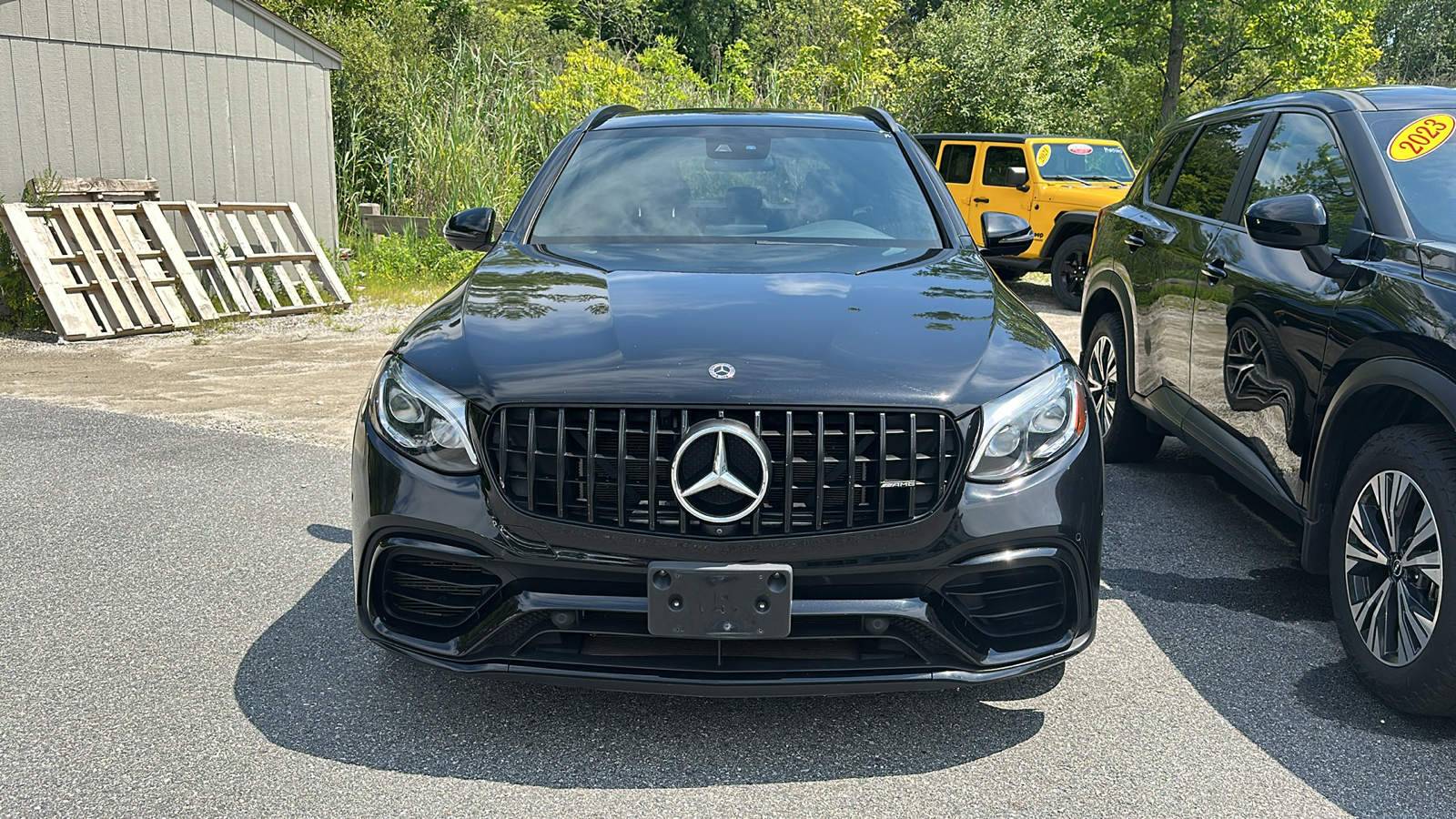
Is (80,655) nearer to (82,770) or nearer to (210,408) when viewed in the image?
(82,770)

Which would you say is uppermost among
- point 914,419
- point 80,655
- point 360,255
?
point 914,419

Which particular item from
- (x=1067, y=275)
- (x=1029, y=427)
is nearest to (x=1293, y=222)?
(x=1029, y=427)

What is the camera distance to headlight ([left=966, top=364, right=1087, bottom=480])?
9.41 ft

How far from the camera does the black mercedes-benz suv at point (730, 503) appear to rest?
9.09 feet

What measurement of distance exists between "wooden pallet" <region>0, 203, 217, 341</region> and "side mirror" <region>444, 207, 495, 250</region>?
255 inches

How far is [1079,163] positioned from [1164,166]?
8.70 m

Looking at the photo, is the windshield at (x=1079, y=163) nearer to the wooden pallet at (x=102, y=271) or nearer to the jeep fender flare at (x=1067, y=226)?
the jeep fender flare at (x=1067, y=226)

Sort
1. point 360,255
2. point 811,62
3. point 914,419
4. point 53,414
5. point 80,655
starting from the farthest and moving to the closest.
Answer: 1. point 811,62
2. point 360,255
3. point 53,414
4. point 80,655
5. point 914,419

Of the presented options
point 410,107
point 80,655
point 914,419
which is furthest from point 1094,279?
point 410,107

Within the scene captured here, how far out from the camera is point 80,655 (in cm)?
361

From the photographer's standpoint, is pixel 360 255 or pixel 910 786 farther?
pixel 360 255

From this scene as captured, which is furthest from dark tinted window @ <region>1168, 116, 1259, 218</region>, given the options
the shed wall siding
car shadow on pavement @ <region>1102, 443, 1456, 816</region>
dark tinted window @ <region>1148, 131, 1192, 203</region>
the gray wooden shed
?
the shed wall siding

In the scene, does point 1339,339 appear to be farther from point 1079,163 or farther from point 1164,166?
point 1079,163

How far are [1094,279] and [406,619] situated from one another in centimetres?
440
